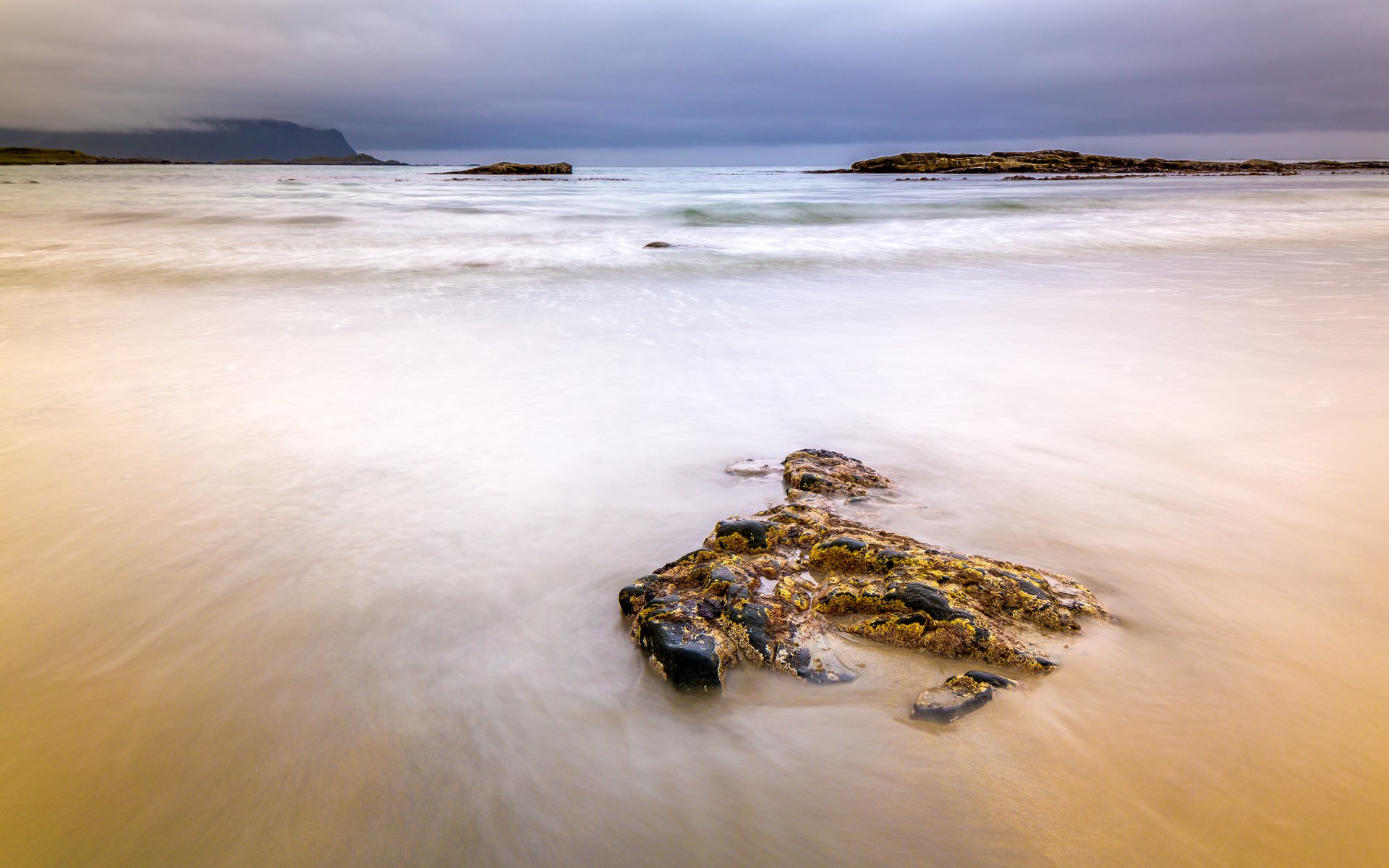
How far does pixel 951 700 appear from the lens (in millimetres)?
1925

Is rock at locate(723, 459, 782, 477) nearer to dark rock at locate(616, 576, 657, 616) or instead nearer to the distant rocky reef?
dark rock at locate(616, 576, 657, 616)

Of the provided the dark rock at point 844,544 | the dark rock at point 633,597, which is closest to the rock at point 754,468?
the dark rock at point 844,544

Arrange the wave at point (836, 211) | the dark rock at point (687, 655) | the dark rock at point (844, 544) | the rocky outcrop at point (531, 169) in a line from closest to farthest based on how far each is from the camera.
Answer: the dark rock at point (687, 655)
the dark rock at point (844, 544)
the wave at point (836, 211)
the rocky outcrop at point (531, 169)

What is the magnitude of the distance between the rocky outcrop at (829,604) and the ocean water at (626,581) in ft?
0.30

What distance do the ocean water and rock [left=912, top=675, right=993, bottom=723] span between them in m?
0.04

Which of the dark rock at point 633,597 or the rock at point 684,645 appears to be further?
the dark rock at point 633,597

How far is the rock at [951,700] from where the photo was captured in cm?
190

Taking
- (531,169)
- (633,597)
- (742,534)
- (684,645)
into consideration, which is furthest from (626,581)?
(531,169)

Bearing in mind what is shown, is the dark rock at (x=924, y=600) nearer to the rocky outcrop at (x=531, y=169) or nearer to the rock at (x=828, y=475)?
the rock at (x=828, y=475)

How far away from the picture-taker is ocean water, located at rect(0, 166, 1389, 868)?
166 cm

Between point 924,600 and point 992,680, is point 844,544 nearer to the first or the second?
point 924,600

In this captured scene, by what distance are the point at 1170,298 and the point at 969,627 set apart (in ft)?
25.9

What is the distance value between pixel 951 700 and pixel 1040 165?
7328 centimetres

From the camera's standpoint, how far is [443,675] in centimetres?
213
